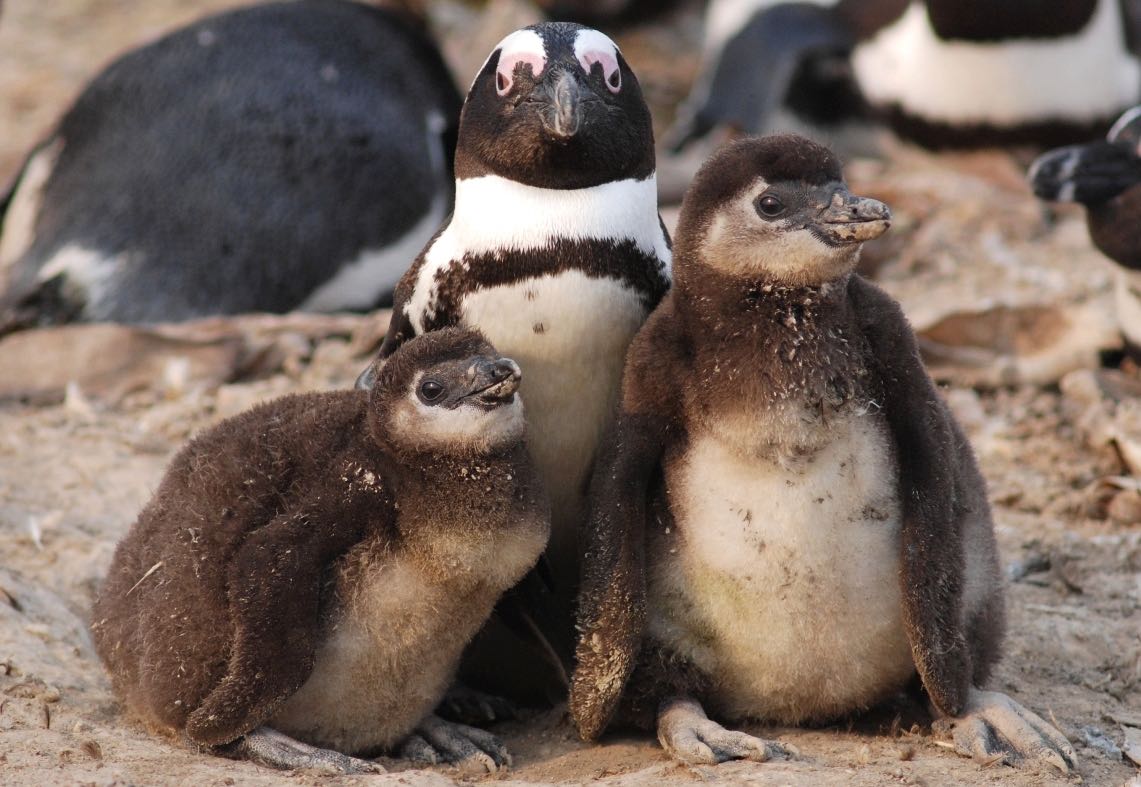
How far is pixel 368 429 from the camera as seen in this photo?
3.66 m

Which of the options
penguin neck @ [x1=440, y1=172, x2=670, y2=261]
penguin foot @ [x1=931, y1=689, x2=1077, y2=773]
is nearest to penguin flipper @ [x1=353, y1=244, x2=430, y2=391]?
penguin neck @ [x1=440, y1=172, x2=670, y2=261]

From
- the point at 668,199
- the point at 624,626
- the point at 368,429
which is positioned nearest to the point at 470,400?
the point at 368,429

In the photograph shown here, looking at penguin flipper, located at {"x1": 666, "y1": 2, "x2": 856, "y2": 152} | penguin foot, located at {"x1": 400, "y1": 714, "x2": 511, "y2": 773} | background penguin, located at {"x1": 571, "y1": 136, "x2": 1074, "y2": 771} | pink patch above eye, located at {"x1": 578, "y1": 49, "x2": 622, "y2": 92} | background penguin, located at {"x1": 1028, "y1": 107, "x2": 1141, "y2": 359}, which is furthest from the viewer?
penguin flipper, located at {"x1": 666, "y1": 2, "x2": 856, "y2": 152}

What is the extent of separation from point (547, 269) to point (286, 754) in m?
1.23

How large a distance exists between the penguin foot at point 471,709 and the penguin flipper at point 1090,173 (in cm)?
300

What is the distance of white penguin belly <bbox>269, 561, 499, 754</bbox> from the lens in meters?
3.52

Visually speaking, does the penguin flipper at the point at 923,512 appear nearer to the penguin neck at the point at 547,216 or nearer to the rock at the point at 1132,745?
the rock at the point at 1132,745

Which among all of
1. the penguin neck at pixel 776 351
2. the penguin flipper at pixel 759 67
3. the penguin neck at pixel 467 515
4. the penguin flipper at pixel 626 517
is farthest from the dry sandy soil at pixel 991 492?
the penguin neck at pixel 776 351

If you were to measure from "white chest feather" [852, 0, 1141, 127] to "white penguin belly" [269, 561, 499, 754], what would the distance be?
5.25 metres

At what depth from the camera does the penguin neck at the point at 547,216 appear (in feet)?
12.9

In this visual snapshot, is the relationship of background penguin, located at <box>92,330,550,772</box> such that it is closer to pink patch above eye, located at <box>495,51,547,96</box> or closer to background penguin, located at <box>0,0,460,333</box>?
pink patch above eye, located at <box>495,51,547,96</box>

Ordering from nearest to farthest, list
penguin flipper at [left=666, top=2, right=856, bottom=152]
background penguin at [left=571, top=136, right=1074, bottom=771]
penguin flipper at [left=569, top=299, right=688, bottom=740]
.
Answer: background penguin at [left=571, top=136, right=1074, bottom=771]
penguin flipper at [left=569, top=299, right=688, bottom=740]
penguin flipper at [left=666, top=2, right=856, bottom=152]

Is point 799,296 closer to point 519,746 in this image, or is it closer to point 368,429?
point 368,429

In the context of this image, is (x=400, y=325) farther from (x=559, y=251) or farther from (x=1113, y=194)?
(x=1113, y=194)
